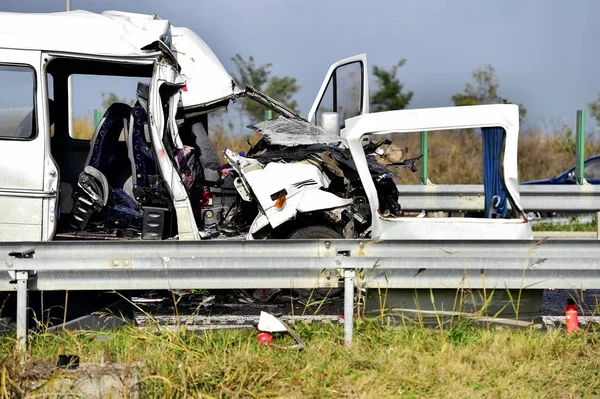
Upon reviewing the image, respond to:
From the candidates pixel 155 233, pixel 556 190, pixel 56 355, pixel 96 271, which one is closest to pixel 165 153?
pixel 155 233

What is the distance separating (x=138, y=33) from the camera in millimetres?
7477

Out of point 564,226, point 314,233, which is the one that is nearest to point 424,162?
point 564,226

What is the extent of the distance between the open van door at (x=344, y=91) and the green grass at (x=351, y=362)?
9.85ft

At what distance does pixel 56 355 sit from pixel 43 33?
286cm

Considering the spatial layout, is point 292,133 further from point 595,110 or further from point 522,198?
point 595,110

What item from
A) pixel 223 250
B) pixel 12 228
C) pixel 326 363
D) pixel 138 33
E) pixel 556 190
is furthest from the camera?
pixel 556 190

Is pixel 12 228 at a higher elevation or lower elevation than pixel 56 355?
higher

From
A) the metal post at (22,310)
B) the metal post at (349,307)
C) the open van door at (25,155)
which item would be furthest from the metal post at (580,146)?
the metal post at (22,310)

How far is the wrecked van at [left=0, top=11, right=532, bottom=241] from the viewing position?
648 cm

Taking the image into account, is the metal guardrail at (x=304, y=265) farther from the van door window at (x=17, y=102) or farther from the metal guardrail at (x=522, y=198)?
the metal guardrail at (x=522, y=198)

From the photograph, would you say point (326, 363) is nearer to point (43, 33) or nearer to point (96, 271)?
point (96, 271)

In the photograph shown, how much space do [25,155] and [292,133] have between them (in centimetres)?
228

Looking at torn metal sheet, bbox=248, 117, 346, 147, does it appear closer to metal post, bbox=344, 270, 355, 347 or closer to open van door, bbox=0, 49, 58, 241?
open van door, bbox=0, 49, 58, 241

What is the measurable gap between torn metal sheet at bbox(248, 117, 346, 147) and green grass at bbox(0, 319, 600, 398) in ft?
6.78
